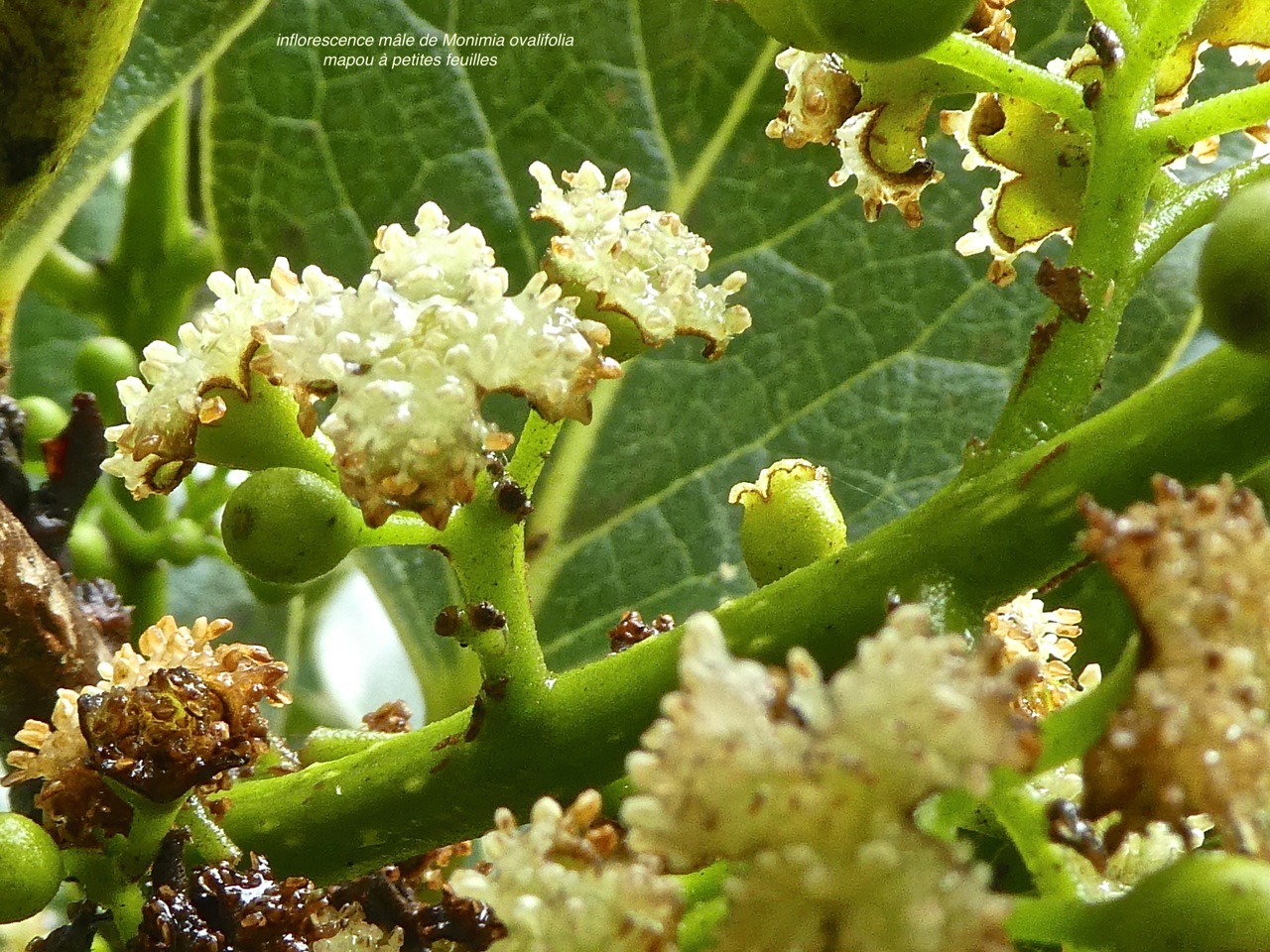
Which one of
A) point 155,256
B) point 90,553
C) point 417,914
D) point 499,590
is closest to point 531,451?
point 499,590

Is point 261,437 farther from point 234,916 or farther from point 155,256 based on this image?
point 155,256

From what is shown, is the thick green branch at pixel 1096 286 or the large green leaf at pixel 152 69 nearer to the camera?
the thick green branch at pixel 1096 286

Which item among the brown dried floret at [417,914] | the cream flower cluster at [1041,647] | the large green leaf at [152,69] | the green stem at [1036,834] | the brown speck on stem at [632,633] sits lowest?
the green stem at [1036,834]

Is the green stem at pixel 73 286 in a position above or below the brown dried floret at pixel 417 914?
above

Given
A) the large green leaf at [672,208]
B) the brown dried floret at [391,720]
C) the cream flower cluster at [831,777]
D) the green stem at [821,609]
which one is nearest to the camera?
the cream flower cluster at [831,777]

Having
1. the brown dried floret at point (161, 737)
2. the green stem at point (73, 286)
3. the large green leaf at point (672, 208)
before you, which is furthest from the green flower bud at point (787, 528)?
the green stem at point (73, 286)

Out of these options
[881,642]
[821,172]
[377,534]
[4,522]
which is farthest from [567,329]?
[821,172]

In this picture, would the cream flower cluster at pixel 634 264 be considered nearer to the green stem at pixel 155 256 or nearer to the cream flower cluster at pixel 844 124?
the cream flower cluster at pixel 844 124
